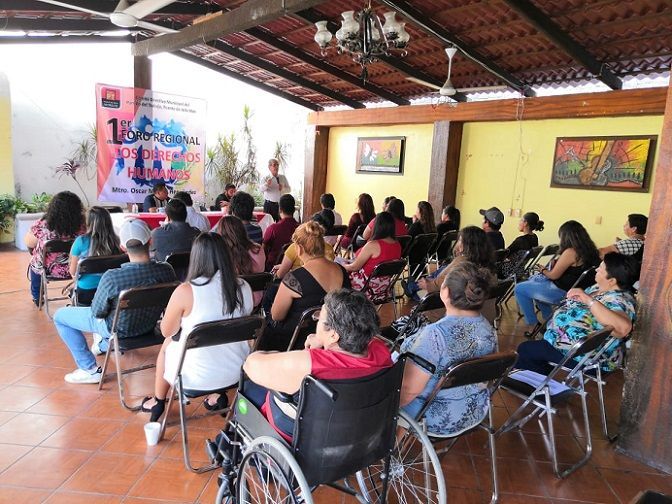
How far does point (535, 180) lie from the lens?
6816 mm

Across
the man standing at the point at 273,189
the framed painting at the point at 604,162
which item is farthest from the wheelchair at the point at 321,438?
the man standing at the point at 273,189

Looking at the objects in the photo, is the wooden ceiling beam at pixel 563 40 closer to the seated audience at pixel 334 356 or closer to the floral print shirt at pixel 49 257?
the seated audience at pixel 334 356

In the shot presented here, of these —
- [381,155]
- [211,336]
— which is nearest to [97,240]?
[211,336]

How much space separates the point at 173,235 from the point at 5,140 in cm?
473

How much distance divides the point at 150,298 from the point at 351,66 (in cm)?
618

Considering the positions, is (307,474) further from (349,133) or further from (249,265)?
(349,133)

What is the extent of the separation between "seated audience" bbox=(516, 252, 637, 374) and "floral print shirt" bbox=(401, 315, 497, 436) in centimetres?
76

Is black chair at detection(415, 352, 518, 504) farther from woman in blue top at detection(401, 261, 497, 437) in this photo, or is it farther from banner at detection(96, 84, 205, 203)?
banner at detection(96, 84, 205, 203)

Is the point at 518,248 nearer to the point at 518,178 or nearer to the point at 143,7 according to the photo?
the point at 518,178

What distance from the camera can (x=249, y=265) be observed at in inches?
136

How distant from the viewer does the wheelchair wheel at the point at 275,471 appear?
1.42m

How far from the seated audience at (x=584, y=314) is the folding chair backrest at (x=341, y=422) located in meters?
1.33

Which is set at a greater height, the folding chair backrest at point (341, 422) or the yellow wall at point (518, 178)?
the yellow wall at point (518, 178)

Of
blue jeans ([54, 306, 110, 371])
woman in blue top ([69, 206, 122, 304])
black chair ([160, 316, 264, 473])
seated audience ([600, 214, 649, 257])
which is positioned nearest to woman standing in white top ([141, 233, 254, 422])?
black chair ([160, 316, 264, 473])
